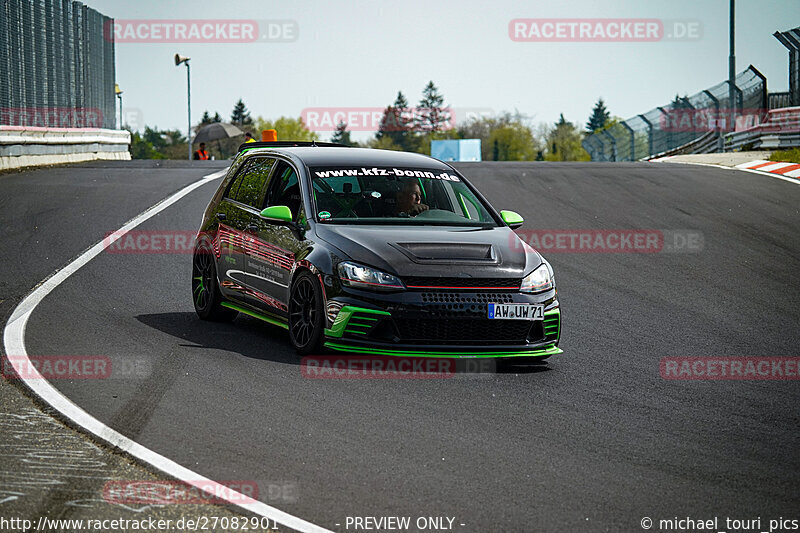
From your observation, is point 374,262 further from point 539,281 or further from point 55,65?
point 55,65

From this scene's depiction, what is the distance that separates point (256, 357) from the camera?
8.98 meters

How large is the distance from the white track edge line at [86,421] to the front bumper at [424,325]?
2194 mm

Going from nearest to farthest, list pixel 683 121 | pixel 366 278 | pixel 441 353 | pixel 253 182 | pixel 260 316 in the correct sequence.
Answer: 1. pixel 441 353
2. pixel 366 278
3. pixel 260 316
4. pixel 253 182
5. pixel 683 121

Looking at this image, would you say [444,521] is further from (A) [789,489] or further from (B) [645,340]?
(B) [645,340]

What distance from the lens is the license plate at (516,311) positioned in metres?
8.49

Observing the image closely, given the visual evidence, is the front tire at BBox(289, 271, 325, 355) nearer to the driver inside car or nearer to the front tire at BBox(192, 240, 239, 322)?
the driver inside car

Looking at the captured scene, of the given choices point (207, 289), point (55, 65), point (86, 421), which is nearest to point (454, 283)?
point (86, 421)

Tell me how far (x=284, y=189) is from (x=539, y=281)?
267 centimetres

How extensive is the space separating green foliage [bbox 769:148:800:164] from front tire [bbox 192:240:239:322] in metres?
19.4

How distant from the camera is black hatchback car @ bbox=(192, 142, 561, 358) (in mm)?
8445

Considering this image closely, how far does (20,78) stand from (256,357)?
18910 millimetres

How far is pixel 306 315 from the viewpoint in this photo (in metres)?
8.98

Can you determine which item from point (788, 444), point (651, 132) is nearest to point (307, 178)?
point (788, 444)

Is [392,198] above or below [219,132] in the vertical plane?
below
